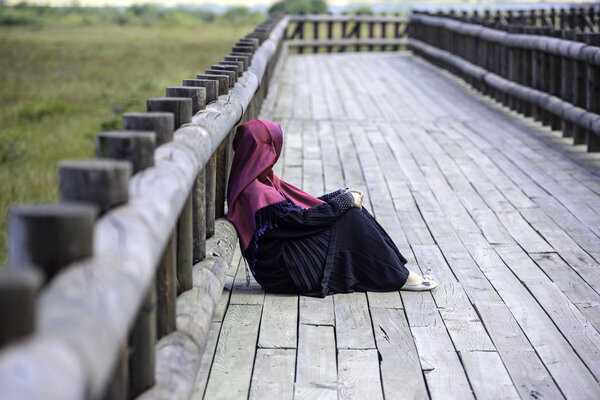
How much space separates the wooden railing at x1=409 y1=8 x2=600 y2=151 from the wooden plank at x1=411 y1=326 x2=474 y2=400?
4.30m

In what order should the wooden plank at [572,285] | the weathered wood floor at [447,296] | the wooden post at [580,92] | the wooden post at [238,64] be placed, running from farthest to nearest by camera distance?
the wooden post at [580,92], the wooden post at [238,64], the wooden plank at [572,285], the weathered wood floor at [447,296]

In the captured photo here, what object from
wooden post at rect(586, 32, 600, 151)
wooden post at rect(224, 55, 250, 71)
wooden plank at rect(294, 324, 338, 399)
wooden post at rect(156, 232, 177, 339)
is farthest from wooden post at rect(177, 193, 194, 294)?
wooden post at rect(586, 32, 600, 151)

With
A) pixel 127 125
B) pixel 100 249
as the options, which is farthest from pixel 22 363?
pixel 127 125

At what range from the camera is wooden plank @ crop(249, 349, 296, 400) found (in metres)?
3.12

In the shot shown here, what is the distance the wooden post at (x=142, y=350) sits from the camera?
251 cm

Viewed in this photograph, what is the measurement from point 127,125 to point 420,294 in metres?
1.95

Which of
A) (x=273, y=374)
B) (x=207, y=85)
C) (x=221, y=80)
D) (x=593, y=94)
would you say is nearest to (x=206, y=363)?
(x=273, y=374)

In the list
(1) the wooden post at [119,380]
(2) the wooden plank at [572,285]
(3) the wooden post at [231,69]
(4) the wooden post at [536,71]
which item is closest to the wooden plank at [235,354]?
(1) the wooden post at [119,380]

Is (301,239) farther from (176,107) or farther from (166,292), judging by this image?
(166,292)

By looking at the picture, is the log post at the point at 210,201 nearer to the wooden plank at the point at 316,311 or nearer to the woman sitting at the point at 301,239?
the woman sitting at the point at 301,239

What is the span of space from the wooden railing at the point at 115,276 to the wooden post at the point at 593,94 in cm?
482

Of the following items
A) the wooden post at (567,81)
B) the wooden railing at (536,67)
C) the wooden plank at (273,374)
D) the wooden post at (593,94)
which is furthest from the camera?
the wooden post at (567,81)

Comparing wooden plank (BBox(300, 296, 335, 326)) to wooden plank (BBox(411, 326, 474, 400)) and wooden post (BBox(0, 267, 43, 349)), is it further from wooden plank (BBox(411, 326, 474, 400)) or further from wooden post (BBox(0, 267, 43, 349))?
wooden post (BBox(0, 267, 43, 349))

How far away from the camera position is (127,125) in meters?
2.78
